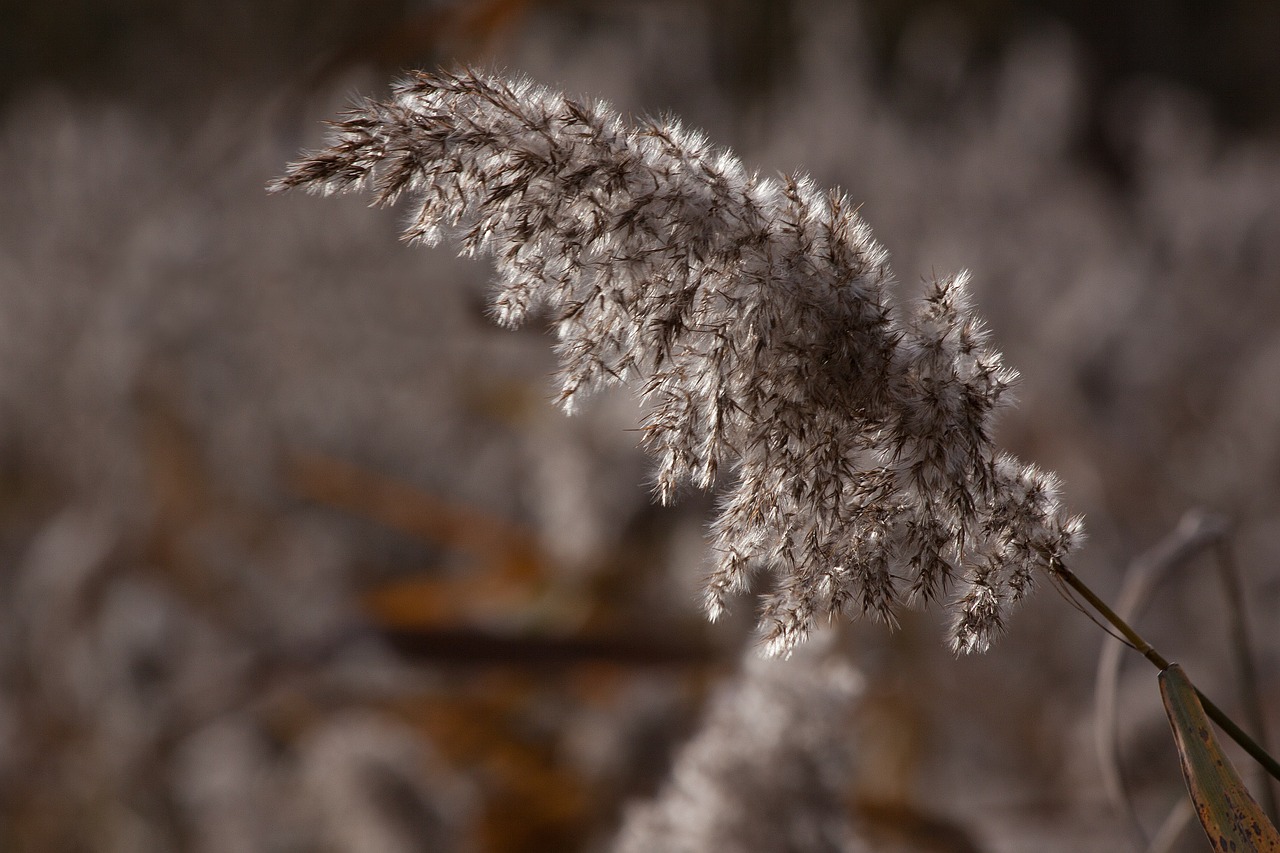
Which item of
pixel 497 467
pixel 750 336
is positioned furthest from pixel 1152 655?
pixel 497 467

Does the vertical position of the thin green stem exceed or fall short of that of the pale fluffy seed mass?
it falls short

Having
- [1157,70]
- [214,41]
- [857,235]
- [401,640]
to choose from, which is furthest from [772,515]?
[1157,70]

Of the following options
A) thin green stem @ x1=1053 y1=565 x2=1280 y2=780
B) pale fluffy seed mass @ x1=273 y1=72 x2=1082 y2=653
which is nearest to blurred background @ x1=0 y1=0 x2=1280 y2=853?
pale fluffy seed mass @ x1=273 y1=72 x2=1082 y2=653

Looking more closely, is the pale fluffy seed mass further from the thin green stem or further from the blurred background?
the blurred background

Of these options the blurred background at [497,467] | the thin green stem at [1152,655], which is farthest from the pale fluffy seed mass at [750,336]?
the blurred background at [497,467]

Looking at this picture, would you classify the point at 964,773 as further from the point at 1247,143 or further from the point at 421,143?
the point at 1247,143

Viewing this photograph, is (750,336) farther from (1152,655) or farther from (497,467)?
(497,467)

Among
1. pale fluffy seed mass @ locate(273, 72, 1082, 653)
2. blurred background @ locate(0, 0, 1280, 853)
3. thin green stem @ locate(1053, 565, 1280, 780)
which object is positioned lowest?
thin green stem @ locate(1053, 565, 1280, 780)

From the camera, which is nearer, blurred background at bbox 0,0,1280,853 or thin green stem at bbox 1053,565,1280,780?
thin green stem at bbox 1053,565,1280,780

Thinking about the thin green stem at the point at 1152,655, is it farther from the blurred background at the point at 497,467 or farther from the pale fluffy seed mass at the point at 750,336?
the blurred background at the point at 497,467
